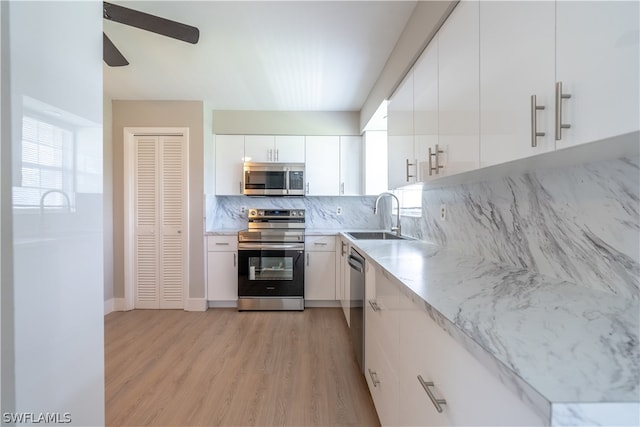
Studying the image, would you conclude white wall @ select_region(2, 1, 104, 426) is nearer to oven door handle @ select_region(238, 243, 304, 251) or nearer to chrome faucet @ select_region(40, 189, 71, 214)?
chrome faucet @ select_region(40, 189, 71, 214)

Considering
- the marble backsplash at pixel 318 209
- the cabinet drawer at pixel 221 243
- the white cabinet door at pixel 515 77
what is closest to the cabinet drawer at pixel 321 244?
the marble backsplash at pixel 318 209

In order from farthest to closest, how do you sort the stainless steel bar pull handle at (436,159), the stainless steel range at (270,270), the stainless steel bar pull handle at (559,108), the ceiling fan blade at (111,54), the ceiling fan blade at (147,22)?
the stainless steel range at (270,270) < the ceiling fan blade at (111,54) < the ceiling fan blade at (147,22) < the stainless steel bar pull handle at (436,159) < the stainless steel bar pull handle at (559,108)

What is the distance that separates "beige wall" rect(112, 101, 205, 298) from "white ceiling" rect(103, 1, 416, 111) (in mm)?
133

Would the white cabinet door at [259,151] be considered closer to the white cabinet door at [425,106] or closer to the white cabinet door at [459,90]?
the white cabinet door at [425,106]

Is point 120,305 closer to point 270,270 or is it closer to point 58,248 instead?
point 270,270

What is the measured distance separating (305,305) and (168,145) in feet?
8.22

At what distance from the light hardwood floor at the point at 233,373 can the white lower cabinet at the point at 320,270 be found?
1.18 feet

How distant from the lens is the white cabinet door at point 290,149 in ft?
12.1

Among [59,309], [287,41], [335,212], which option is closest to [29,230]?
[59,309]

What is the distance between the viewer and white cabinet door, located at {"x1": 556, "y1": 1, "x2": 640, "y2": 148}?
0.59 metres

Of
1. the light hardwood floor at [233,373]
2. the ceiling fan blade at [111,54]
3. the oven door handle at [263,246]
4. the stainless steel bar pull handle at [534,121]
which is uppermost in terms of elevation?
the ceiling fan blade at [111,54]

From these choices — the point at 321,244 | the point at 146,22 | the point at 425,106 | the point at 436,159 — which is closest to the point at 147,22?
the point at 146,22

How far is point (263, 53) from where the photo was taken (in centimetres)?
231

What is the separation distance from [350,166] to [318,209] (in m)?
0.71
